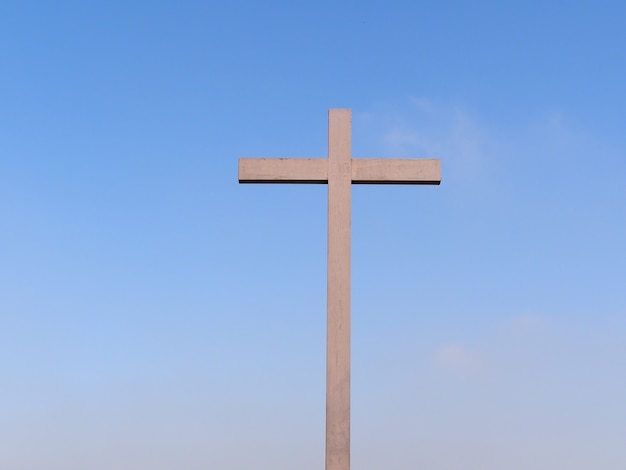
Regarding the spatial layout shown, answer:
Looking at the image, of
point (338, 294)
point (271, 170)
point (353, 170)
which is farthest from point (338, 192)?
point (338, 294)

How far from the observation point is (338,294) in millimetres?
9188

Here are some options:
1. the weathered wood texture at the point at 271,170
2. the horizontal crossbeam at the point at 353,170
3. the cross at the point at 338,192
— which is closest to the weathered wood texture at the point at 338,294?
the cross at the point at 338,192

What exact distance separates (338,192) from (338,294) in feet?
3.56

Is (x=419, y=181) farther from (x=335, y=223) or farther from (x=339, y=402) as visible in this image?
(x=339, y=402)

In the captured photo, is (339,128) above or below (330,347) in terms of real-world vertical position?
above

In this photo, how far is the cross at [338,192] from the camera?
29.2 feet

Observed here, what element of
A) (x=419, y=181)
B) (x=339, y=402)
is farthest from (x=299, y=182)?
(x=339, y=402)

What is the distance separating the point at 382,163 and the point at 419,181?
0.46m

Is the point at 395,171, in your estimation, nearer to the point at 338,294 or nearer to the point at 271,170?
the point at 271,170

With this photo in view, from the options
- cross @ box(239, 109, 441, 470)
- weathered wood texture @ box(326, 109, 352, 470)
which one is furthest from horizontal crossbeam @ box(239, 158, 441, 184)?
weathered wood texture @ box(326, 109, 352, 470)

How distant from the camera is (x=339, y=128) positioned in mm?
9656

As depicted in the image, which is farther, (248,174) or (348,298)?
(248,174)

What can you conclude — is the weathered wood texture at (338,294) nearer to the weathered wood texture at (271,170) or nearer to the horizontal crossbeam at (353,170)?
the horizontal crossbeam at (353,170)

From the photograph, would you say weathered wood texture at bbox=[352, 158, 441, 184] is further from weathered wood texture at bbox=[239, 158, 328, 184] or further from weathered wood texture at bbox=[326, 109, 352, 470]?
weathered wood texture at bbox=[239, 158, 328, 184]
